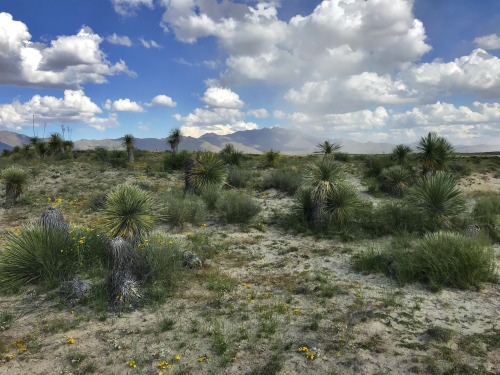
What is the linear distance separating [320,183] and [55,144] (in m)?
30.8

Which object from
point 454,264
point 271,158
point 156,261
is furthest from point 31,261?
point 271,158

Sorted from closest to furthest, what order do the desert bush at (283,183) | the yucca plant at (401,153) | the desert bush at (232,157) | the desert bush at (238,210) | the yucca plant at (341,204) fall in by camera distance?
the yucca plant at (341,204) → the desert bush at (238,210) → the desert bush at (283,183) → the yucca plant at (401,153) → the desert bush at (232,157)

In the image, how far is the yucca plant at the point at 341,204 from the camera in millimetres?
11031

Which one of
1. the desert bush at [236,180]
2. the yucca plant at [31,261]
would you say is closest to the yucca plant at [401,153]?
the desert bush at [236,180]

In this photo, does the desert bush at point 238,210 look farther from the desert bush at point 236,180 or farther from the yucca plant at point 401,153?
the yucca plant at point 401,153

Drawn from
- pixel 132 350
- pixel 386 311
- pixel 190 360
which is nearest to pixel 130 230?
pixel 132 350

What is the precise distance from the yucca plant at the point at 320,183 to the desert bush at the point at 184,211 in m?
4.34

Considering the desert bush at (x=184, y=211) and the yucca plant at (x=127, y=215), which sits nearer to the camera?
the yucca plant at (x=127, y=215)

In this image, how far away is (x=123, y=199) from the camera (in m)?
7.56

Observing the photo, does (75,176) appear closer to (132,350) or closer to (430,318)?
(132,350)

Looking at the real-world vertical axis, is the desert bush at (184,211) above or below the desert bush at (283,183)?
below

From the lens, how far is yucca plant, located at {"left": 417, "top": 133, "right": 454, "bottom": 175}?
1465 cm

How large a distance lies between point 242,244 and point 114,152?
2476 cm

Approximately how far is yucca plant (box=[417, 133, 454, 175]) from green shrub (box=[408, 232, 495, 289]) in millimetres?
8790
